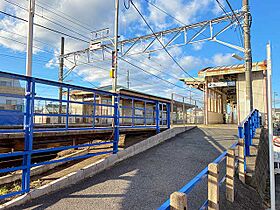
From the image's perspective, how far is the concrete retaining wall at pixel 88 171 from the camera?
380 centimetres

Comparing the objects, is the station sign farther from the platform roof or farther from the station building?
the platform roof

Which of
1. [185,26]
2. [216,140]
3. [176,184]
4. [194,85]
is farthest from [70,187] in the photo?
[194,85]

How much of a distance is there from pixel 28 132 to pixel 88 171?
5.46ft

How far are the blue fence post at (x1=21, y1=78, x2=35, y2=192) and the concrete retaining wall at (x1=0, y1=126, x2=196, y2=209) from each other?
195 millimetres

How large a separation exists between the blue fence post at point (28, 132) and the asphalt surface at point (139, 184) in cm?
39

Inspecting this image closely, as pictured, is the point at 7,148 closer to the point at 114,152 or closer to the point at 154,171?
the point at 114,152

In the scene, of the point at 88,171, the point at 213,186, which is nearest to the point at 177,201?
the point at 213,186

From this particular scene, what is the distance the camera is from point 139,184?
464 centimetres

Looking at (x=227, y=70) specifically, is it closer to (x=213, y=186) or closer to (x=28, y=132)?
(x=213, y=186)

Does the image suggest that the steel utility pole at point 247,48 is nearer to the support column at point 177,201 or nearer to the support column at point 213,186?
the support column at point 213,186

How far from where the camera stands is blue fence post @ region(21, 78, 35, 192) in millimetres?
3885

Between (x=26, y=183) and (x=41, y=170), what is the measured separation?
1.86 metres

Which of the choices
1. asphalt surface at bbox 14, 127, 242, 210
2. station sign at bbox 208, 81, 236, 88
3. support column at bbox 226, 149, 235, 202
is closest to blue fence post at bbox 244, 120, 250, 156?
asphalt surface at bbox 14, 127, 242, 210

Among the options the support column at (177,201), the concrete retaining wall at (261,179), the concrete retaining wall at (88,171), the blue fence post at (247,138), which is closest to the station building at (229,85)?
the concrete retaining wall at (261,179)
